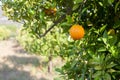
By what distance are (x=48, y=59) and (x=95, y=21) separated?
51.5 ft

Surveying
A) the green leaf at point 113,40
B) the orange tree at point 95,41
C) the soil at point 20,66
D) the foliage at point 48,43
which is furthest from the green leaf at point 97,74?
the soil at point 20,66

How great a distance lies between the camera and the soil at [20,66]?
668 inches

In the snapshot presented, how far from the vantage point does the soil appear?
16969 millimetres

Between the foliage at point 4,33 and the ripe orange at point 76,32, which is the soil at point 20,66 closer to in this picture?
the foliage at point 4,33

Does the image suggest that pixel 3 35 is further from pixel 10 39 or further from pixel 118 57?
pixel 118 57

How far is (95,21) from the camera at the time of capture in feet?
8.73

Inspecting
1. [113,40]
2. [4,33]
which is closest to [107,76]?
[113,40]

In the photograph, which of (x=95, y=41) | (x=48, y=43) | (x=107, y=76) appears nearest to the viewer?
(x=107, y=76)

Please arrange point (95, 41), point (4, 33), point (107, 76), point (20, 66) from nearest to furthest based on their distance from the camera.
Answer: point (107, 76), point (95, 41), point (20, 66), point (4, 33)

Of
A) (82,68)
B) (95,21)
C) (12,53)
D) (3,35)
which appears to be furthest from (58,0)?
(3,35)

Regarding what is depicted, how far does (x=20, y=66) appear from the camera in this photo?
1830 cm

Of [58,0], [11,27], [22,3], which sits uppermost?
[11,27]

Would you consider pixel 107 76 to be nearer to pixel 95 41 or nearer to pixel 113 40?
pixel 113 40

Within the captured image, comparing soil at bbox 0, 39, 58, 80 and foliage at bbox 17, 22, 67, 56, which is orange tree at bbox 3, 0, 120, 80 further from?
soil at bbox 0, 39, 58, 80
